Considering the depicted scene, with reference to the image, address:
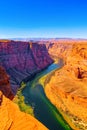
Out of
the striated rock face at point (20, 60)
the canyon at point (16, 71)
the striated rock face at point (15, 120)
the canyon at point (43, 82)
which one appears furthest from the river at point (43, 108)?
the striated rock face at point (15, 120)

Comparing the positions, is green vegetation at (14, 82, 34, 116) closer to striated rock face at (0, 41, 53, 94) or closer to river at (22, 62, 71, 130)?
river at (22, 62, 71, 130)

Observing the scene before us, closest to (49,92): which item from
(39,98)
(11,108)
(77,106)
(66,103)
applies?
(39,98)

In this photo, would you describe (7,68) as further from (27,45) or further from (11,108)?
(11,108)

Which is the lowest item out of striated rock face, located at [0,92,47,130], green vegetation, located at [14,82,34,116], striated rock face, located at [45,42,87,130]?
green vegetation, located at [14,82,34,116]

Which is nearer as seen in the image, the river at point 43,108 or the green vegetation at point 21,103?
the river at point 43,108

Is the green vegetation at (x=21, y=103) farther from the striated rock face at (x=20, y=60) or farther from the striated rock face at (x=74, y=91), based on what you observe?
the striated rock face at (x=20, y=60)

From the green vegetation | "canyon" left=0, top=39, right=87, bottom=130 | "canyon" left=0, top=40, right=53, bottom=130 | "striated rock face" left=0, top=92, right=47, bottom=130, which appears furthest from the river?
"striated rock face" left=0, top=92, right=47, bottom=130

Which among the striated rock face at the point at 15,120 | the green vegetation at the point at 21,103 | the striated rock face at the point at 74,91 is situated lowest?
the green vegetation at the point at 21,103
